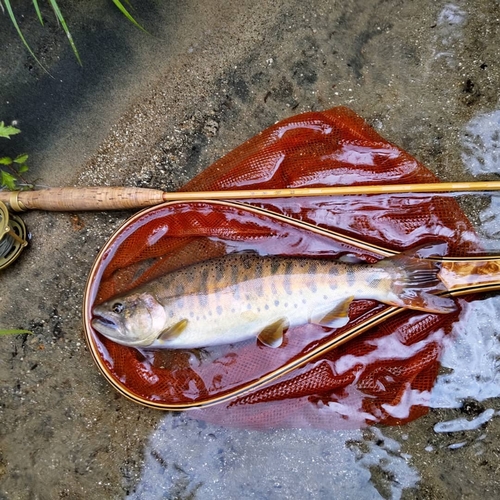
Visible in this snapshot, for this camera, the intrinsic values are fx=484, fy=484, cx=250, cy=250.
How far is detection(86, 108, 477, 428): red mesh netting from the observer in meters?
2.73

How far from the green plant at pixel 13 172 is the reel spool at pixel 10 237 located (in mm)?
160

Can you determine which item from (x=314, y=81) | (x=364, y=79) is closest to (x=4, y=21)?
(x=314, y=81)

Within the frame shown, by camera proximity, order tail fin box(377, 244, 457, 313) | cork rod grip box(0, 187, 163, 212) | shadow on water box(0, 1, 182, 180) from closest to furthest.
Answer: tail fin box(377, 244, 457, 313) → cork rod grip box(0, 187, 163, 212) → shadow on water box(0, 1, 182, 180)

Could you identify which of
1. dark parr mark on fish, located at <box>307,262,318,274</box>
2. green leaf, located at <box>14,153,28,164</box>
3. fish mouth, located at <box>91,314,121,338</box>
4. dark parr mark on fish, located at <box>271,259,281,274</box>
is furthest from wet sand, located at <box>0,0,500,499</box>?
dark parr mark on fish, located at <box>307,262,318,274</box>

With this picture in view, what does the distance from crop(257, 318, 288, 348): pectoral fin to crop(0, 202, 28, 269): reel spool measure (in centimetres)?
154

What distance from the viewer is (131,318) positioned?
103 inches

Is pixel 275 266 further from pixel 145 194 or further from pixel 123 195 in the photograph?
pixel 123 195

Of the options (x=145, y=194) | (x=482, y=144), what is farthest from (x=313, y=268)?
(x=482, y=144)

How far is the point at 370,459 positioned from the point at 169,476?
46.3 inches

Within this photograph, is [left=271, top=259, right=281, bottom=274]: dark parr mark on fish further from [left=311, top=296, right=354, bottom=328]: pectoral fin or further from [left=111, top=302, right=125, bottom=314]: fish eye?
[left=111, top=302, right=125, bottom=314]: fish eye

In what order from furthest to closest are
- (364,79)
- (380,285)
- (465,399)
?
(364,79) → (465,399) → (380,285)

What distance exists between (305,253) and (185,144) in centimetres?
102

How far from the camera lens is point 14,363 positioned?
9.54ft

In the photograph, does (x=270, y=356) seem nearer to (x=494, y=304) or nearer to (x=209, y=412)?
(x=209, y=412)
